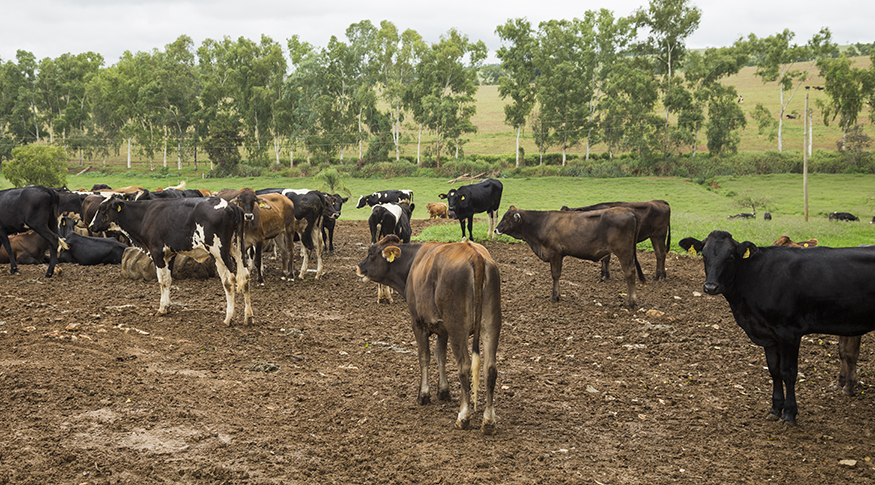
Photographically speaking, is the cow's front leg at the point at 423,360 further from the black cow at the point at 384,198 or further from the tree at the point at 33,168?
the tree at the point at 33,168

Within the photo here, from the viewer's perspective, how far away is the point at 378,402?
659 cm

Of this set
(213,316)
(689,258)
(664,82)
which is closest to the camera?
(213,316)

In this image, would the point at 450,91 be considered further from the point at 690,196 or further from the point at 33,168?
the point at 33,168

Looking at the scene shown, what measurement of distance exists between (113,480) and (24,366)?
10.5ft

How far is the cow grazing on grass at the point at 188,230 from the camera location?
955cm

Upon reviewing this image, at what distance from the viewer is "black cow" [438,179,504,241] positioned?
19875 mm

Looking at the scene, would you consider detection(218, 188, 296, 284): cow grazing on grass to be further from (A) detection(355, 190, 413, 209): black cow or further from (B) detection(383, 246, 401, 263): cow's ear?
(A) detection(355, 190, 413, 209): black cow

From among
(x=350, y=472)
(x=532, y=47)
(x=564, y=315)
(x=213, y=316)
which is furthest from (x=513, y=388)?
(x=532, y=47)

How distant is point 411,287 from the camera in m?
6.48

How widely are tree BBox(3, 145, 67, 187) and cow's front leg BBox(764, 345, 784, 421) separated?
44566 millimetres

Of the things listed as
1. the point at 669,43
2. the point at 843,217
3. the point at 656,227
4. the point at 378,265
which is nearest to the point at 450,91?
the point at 669,43

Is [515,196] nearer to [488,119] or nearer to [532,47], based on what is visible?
[532,47]

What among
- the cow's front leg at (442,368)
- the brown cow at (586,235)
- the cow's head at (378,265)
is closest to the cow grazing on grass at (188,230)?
the cow's head at (378,265)

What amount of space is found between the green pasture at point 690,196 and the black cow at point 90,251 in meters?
9.23
